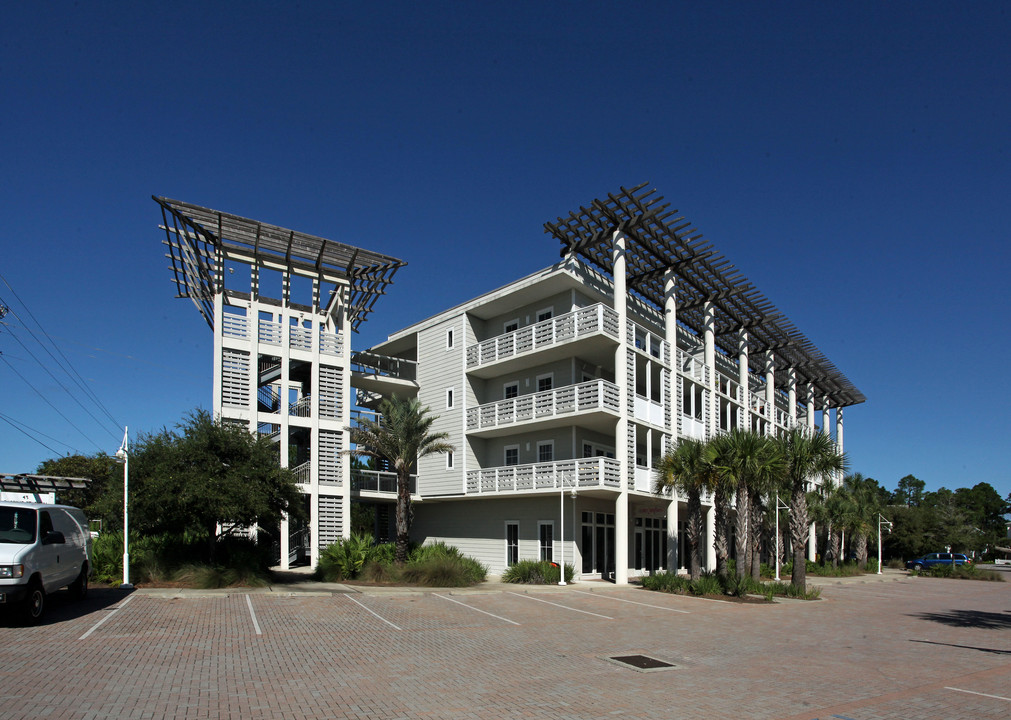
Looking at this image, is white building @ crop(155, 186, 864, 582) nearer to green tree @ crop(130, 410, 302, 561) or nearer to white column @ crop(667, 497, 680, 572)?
white column @ crop(667, 497, 680, 572)

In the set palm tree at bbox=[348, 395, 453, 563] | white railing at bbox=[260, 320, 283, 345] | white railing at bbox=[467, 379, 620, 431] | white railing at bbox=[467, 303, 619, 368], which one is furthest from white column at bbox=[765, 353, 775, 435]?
white railing at bbox=[260, 320, 283, 345]

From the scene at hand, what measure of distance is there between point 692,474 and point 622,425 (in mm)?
4799

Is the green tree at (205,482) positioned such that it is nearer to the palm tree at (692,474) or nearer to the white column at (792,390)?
the palm tree at (692,474)

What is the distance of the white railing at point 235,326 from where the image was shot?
101 ft

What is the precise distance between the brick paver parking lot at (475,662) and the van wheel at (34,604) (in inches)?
12.0

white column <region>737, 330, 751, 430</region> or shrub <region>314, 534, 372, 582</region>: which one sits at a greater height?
white column <region>737, 330, 751, 430</region>

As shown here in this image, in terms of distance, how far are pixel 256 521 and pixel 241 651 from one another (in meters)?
12.0

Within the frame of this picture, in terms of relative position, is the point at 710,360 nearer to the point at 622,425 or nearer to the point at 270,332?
the point at 622,425

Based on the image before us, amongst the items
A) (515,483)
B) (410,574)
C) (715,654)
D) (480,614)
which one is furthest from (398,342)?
(715,654)

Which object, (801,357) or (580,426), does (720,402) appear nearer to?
(801,357)

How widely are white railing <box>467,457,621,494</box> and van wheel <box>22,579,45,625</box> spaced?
61.5ft

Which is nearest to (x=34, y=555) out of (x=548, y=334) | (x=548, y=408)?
(x=548, y=408)

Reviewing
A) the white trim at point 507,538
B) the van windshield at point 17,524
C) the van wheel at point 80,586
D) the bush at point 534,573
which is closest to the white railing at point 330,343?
the white trim at point 507,538

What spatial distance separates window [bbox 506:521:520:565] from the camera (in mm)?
32594
